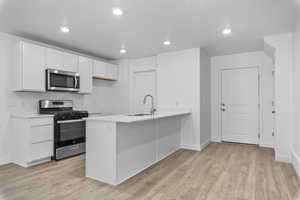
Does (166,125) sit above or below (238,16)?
below

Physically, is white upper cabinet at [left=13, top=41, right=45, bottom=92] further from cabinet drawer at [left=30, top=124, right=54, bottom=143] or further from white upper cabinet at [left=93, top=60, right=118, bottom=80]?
white upper cabinet at [left=93, top=60, right=118, bottom=80]

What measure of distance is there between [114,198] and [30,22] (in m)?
3.01

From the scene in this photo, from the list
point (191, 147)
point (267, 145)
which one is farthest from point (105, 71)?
point (267, 145)

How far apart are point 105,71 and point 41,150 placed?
2.61 metres

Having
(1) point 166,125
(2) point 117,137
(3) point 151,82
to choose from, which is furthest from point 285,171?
(3) point 151,82

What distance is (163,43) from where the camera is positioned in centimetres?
391

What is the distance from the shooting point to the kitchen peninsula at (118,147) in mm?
2377

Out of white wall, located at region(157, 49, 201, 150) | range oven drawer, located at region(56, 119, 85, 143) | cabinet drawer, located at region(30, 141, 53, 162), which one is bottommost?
cabinet drawer, located at region(30, 141, 53, 162)

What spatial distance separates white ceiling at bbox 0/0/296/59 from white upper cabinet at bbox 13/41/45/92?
31cm

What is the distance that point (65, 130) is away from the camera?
352 centimetres

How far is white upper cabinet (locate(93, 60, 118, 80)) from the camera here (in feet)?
15.5

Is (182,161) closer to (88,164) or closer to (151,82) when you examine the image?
(88,164)

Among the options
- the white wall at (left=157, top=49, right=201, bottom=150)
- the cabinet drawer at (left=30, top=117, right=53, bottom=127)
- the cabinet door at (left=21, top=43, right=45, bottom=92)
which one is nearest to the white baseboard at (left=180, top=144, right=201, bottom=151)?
the white wall at (left=157, top=49, right=201, bottom=150)

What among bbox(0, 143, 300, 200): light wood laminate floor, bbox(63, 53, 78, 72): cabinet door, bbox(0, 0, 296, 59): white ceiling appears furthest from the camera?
bbox(63, 53, 78, 72): cabinet door
